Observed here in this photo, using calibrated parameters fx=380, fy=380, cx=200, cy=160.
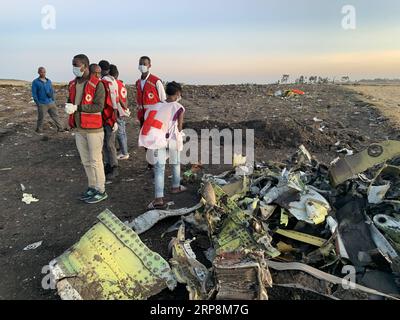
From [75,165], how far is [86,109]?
8.72ft

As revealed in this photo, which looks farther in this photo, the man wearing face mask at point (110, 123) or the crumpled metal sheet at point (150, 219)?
the man wearing face mask at point (110, 123)

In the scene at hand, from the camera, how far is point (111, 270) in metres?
3.14

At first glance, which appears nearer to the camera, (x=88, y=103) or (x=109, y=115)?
(x=88, y=103)

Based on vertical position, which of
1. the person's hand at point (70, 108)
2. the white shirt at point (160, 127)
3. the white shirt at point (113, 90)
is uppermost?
the white shirt at point (113, 90)

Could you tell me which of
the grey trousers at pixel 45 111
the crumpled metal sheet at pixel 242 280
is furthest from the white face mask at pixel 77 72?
the grey trousers at pixel 45 111

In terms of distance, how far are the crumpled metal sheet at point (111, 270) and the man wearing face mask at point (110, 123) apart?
3033mm

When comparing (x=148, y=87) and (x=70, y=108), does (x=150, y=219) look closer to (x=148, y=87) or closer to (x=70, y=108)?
(x=70, y=108)

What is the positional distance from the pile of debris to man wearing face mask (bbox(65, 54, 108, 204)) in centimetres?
136

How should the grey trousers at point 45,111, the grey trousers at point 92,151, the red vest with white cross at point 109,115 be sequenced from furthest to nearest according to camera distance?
the grey trousers at point 45,111, the red vest with white cross at point 109,115, the grey trousers at point 92,151

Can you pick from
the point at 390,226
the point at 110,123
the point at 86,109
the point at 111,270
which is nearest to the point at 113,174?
the point at 110,123

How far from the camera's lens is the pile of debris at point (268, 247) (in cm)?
297

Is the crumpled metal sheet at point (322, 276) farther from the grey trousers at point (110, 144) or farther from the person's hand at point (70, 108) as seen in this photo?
the grey trousers at point (110, 144)

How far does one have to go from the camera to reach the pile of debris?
2.97 metres

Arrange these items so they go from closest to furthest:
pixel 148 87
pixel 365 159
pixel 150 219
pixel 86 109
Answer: pixel 365 159 < pixel 150 219 < pixel 86 109 < pixel 148 87
